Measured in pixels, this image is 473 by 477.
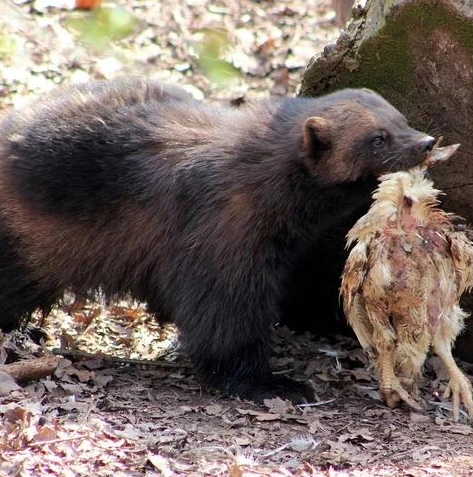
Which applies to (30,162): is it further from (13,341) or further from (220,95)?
(220,95)

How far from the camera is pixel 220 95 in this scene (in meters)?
10.7

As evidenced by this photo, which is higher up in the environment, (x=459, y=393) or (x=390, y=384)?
(x=459, y=393)

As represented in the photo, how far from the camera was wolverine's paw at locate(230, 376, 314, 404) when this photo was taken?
21.0ft

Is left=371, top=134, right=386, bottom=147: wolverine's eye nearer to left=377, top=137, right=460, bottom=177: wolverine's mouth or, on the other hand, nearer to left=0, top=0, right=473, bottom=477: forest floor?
left=377, top=137, right=460, bottom=177: wolverine's mouth

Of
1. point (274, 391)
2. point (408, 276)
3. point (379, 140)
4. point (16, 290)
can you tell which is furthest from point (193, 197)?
point (16, 290)

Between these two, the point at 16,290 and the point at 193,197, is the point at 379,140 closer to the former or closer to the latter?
the point at 193,197

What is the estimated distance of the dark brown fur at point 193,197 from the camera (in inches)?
245

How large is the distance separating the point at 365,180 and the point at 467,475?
1.90 meters

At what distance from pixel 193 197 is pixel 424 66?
1654 millimetres

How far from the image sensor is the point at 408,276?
5980mm

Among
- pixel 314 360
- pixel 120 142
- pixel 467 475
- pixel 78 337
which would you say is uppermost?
pixel 120 142

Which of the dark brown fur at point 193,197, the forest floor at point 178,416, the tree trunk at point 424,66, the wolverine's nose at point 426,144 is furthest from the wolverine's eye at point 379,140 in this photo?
the forest floor at point 178,416

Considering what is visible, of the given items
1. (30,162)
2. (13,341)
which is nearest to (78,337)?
(13,341)

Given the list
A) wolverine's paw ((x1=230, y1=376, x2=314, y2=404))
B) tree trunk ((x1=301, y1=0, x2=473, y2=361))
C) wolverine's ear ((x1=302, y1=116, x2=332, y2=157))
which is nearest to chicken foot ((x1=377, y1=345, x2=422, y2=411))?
wolverine's paw ((x1=230, y1=376, x2=314, y2=404))
